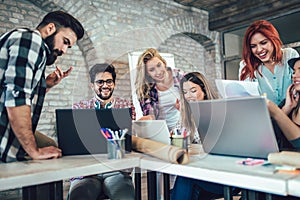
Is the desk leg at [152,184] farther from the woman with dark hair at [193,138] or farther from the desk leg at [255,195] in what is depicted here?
the desk leg at [255,195]

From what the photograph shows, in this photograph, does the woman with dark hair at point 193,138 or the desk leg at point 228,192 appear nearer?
the desk leg at point 228,192

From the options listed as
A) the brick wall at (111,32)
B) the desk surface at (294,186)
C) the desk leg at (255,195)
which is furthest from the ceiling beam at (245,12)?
the desk surface at (294,186)

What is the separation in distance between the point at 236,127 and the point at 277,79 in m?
1.32

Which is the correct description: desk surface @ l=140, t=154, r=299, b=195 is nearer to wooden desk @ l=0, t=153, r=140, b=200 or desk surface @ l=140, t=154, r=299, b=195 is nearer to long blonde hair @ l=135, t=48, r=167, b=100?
wooden desk @ l=0, t=153, r=140, b=200

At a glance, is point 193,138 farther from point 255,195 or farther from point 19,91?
point 19,91

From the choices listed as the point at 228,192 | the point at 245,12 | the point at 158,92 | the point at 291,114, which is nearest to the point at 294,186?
the point at 228,192

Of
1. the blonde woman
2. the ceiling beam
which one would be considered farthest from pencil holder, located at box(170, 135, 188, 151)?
the ceiling beam

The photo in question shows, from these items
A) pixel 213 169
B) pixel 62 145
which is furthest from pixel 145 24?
pixel 213 169

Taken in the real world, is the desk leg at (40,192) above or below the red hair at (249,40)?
below

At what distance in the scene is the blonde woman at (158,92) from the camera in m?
2.93

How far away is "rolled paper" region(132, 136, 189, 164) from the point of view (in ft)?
3.92

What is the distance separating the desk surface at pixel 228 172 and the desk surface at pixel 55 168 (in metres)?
0.15

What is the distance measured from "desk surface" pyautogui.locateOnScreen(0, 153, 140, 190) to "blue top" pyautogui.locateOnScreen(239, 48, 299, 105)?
1.47 metres

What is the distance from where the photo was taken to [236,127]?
4.06ft
